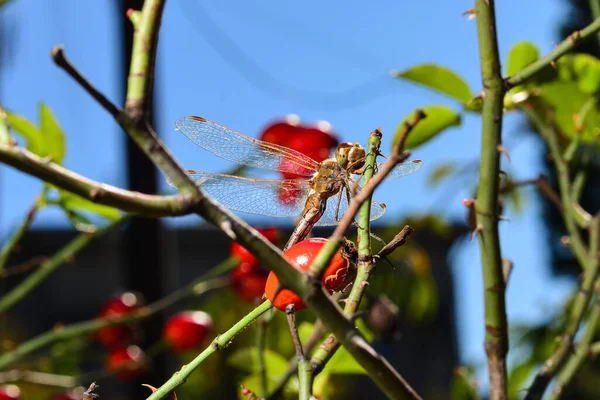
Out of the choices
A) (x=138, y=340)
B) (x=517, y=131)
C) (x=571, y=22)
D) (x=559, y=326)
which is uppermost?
(x=571, y=22)

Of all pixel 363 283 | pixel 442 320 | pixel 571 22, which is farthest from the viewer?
pixel 571 22

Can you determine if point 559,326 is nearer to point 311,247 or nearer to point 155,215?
point 311,247

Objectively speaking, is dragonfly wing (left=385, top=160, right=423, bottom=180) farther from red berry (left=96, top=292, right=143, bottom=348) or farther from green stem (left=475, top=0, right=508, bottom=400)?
red berry (left=96, top=292, right=143, bottom=348)

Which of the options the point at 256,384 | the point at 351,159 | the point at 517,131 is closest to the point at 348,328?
the point at 351,159

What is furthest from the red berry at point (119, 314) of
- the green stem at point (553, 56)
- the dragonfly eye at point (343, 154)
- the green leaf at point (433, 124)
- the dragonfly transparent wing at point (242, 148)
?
the green stem at point (553, 56)

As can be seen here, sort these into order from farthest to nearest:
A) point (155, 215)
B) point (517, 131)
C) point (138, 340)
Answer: point (138, 340)
point (517, 131)
point (155, 215)
